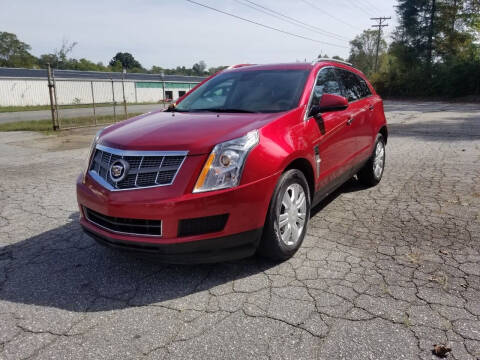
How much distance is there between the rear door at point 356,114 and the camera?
4557 millimetres

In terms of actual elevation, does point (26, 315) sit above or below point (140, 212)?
below

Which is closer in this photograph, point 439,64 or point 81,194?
point 81,194

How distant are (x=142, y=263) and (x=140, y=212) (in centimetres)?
83

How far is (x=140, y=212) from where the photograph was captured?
105 inches

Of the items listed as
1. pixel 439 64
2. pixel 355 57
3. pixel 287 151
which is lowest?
pixel 287 151

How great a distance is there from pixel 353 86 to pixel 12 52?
96349 mm

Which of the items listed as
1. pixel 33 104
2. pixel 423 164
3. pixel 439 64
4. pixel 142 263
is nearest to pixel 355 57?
pixel 439 64

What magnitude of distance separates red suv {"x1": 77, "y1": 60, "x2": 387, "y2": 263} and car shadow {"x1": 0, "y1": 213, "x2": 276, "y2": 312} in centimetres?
31

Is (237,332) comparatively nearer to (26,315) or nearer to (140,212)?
(140,212)

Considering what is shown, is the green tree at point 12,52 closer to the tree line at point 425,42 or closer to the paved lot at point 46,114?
the paved lot at point 46,114

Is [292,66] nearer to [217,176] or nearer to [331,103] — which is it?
[331,103]

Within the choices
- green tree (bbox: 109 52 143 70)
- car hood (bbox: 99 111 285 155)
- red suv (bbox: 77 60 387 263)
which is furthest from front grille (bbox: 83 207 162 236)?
green tree (bbox: 109 52 143 70)

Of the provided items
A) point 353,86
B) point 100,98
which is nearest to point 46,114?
point 100,98

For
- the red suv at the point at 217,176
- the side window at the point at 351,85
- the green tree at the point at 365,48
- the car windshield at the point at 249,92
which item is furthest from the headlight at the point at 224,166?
the green tree at the point at 365,48
